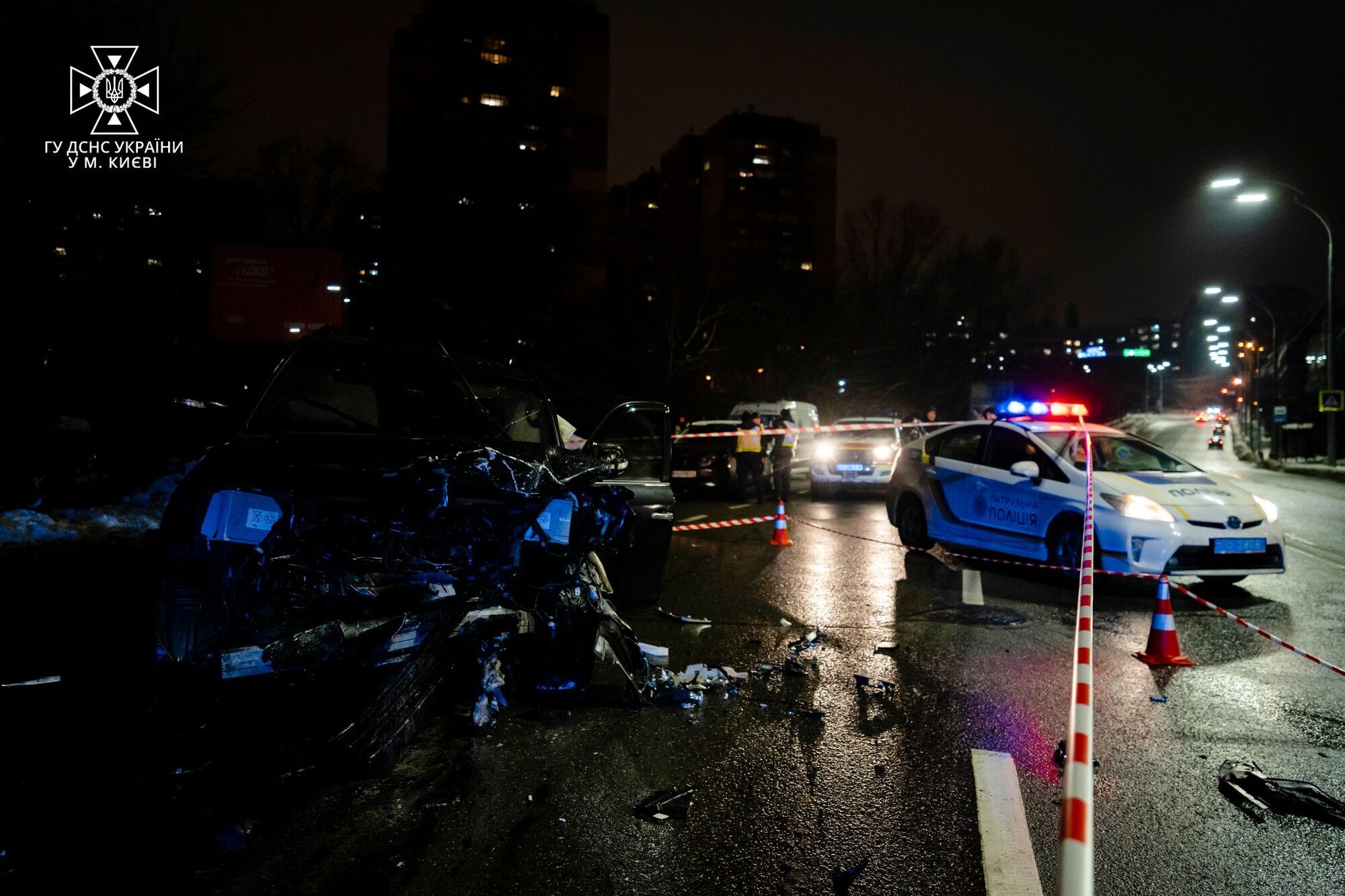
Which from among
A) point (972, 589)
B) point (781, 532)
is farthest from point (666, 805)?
point (781, 532)

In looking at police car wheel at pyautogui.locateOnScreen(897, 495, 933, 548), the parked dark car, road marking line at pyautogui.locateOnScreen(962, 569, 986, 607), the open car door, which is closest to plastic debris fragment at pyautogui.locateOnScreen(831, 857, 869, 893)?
the open car door

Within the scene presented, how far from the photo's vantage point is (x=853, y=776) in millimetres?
3809

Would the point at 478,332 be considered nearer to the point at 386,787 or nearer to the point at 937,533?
the point at 937,533

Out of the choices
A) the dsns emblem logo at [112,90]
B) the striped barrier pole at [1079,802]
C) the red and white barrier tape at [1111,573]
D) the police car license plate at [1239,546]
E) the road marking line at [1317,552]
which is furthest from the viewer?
the dsns emblem logo at [112,90]

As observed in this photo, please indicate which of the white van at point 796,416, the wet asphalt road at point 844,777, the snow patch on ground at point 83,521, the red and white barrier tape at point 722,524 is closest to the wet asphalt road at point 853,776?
the wet asphalt road at point 844,777

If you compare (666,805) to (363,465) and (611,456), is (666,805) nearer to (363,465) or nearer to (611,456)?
(363,465)

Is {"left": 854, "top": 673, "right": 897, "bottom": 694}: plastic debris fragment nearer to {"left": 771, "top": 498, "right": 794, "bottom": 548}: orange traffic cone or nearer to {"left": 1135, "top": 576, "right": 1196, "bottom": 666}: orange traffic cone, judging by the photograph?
{"left": 1135, "top": 576, "right": 1196, "bottom": 666}: orange traffic cone

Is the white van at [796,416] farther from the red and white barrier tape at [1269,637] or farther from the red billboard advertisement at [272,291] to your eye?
the red and white barrier tape at [1269,637]

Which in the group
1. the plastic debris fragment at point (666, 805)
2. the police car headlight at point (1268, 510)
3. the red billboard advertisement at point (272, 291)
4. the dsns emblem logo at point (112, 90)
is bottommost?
the plastic debris fragment at point (666, 805)

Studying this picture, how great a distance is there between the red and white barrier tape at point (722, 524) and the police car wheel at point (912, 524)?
3012 mm

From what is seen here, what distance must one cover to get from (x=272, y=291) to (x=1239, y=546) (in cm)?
1820

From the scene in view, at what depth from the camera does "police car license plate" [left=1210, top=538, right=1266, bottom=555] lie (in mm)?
7441

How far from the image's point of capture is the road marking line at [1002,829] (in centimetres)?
287

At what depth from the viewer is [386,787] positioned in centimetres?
363
